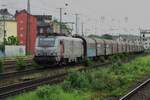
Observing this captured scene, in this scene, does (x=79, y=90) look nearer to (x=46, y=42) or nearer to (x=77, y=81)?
(x=77, y=81)

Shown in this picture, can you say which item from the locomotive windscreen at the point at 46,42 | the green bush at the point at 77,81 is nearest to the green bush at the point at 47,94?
the green bush at the point at 77,81

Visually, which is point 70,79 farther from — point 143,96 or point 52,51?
point 52,51

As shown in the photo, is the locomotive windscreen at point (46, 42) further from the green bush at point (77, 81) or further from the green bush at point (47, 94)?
the green bush at point (47, 94)

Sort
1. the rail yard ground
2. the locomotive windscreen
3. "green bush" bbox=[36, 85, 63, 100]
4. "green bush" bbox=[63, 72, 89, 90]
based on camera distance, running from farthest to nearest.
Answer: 1. the locomotive windscreen
2. "green bush" bbox=[63, 72, 89, 90]
3. the rail yard ground
4. "green bush" bbox=[36, 85, 63, 100]

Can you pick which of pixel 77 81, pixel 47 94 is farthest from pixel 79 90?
pixel 47 94

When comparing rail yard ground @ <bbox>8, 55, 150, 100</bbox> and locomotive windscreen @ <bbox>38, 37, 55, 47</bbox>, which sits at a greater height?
locomotive windscreen @ <bbox>38, 37, 55, 47</bbox>

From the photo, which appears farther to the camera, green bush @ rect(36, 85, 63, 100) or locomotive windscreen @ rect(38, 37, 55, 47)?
locomotive windscreen @ rect(38, 37, 55, 47)

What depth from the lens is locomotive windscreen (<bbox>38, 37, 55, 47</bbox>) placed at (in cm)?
3750

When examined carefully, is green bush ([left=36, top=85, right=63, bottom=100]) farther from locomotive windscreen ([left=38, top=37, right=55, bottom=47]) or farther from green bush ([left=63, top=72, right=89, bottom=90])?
locomotive windscreen ([left=38, top=37, right=55, bottom=47])

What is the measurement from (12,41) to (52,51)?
53717mm

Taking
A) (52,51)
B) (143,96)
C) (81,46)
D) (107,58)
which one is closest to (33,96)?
(143,96)

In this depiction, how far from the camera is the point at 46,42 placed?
37844mm

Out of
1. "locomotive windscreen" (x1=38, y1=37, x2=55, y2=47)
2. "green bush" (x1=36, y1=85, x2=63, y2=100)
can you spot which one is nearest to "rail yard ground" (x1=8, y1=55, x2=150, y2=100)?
"green bush" (x1=36, y1=85, x2=63, y2=100)

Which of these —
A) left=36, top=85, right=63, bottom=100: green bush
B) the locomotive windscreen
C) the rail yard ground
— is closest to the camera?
left=36, top=85, right=63, bottom=100: green bush
